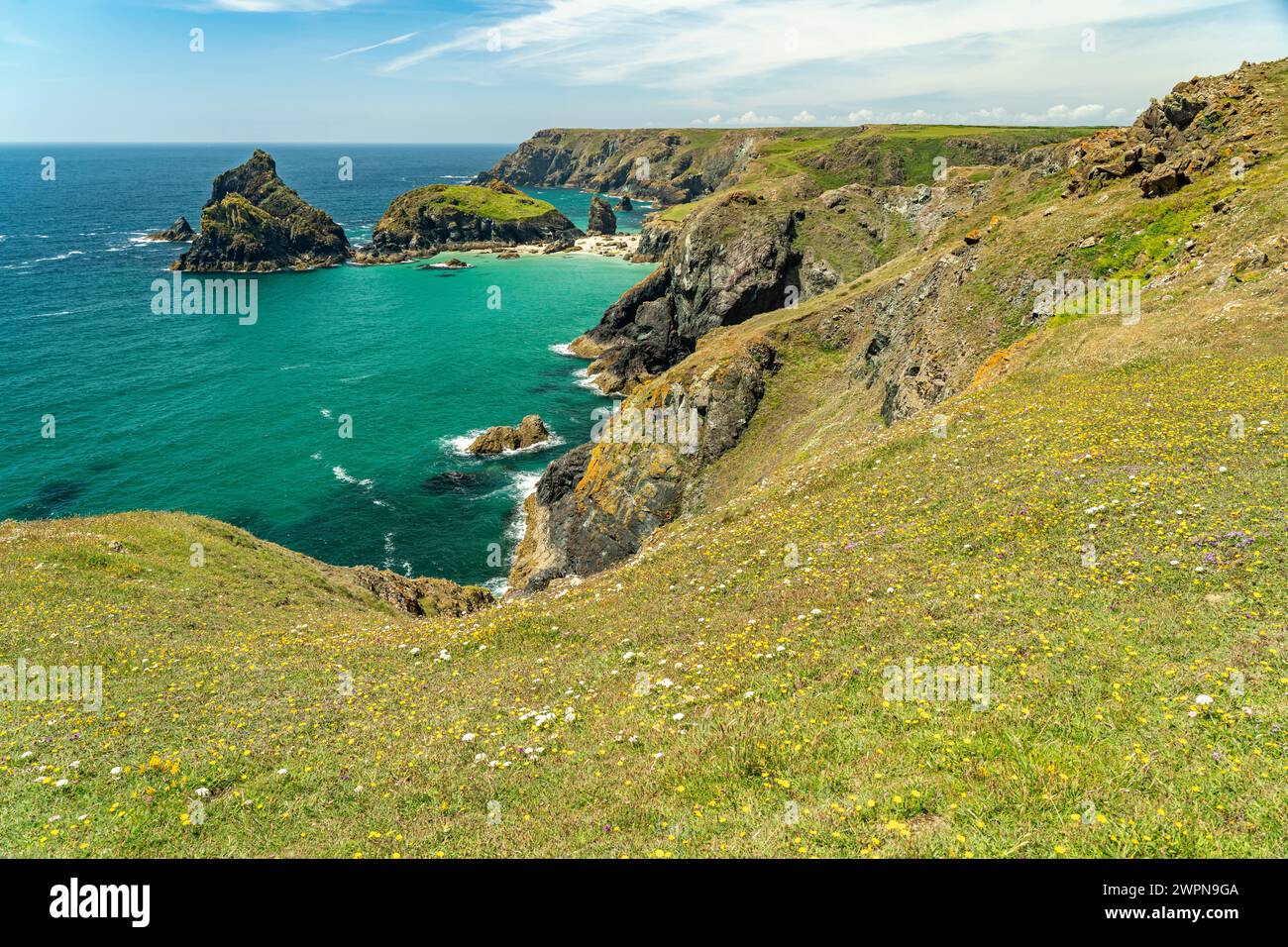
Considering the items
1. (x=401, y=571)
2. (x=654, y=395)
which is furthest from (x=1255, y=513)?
(x=401, y=571)

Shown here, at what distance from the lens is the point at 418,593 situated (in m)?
40.7

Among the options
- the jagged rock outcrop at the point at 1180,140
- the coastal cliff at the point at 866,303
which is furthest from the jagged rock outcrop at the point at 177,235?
the jagged rock outcrop at the point at 1180,140

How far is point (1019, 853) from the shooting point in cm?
837

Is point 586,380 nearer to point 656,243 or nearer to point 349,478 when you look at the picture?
point 349,478

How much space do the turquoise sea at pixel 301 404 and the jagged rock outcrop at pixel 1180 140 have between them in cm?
6116

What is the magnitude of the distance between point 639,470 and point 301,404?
6175 centimetres

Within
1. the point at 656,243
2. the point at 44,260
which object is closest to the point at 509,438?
the point at 656,243

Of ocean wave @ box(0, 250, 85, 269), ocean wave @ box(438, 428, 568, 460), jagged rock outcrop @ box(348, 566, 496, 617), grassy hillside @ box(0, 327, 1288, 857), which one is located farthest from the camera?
ocean wave @ box(0, 250, 85, 269)

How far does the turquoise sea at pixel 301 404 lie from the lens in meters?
64.2

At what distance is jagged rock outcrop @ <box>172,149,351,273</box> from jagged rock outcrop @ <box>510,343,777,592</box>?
510ft

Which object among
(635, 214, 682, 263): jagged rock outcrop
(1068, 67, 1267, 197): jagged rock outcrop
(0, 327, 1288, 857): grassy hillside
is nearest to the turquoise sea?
(635, 214, 682, 263): jagged rock outcrop

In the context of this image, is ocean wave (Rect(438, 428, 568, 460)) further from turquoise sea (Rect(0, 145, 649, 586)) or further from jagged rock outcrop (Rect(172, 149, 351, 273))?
jagged rock outcrop (Rect(172, 149, 351, 273))

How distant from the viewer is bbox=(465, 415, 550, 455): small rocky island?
80.0 metres
